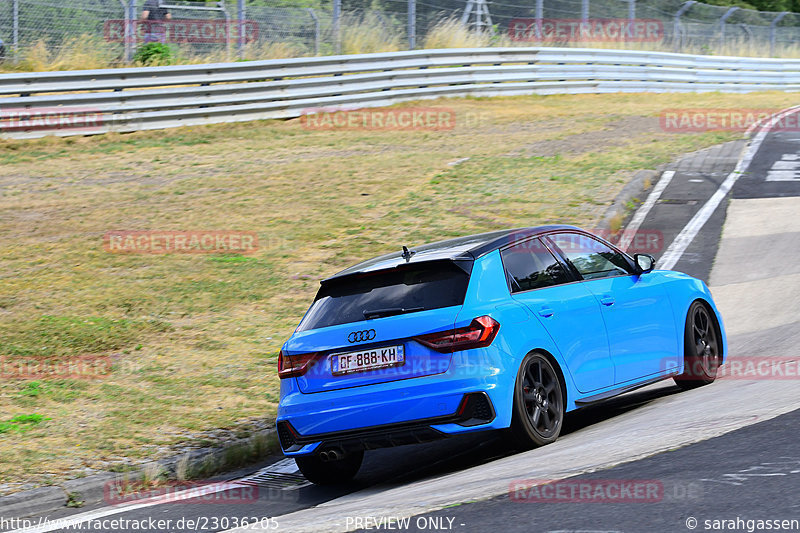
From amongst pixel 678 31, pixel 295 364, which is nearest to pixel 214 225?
pixel 295 364

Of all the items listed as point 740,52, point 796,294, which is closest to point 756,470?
point 796,294

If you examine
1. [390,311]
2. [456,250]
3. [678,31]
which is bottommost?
[390,311]

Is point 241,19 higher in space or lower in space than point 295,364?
higher

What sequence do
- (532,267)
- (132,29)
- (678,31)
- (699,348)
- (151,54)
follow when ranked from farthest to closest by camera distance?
(678,31) → (151,54) → (132,29) → (699,348) → (532,267)

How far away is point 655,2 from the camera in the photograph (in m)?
34.9

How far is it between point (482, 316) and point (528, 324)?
0.45 meters

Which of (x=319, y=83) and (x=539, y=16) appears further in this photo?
(x=539, y=16)

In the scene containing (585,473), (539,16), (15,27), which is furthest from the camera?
(539,16)

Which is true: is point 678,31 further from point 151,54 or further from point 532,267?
point 532,267

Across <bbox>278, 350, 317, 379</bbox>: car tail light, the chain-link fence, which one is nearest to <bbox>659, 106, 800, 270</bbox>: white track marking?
<bbox>278, 350, 317, 379</bbox>: car tail light

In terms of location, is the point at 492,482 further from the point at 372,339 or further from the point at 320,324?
the point at 320,324

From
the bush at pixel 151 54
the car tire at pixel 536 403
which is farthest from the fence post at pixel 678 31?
the car tire at pixel 536 403

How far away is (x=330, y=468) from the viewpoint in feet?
22.9

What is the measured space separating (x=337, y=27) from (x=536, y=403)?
20777mm
